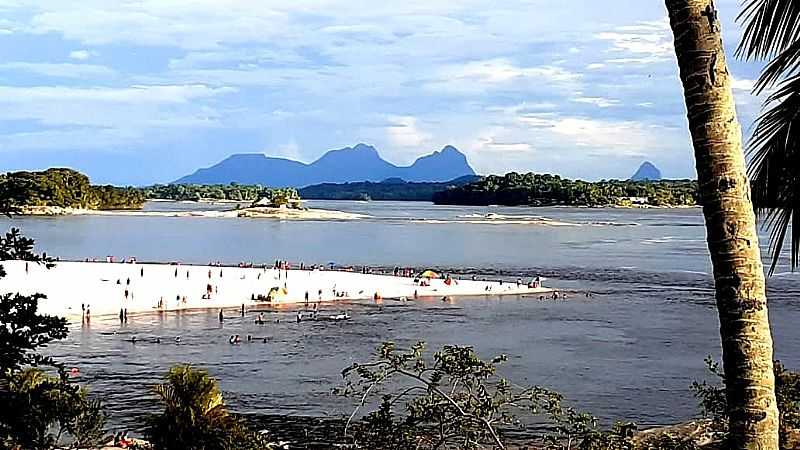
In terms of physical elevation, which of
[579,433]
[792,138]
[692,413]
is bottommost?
[692,413]

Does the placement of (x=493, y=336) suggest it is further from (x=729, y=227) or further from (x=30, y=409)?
(x=729, y=227)

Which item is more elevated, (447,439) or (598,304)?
(447,439)

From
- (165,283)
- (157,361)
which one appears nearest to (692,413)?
(157,361)

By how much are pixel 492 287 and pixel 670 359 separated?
22.1m

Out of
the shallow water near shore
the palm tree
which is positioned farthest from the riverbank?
the palm tree

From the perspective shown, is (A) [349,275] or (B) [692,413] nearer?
(B) [692,413]

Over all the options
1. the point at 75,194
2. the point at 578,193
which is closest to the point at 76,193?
the point at 75,194

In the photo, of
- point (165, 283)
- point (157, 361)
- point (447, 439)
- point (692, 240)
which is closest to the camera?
point (447, 439)

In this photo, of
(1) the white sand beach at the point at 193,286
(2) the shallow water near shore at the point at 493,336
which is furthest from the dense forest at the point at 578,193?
(1) the white sand beach at the point at 193,286

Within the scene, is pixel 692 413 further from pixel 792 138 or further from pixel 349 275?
pixel 349 275

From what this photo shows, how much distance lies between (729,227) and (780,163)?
140 centimetres

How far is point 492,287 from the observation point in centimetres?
5572

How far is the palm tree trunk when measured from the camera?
12.5 feet

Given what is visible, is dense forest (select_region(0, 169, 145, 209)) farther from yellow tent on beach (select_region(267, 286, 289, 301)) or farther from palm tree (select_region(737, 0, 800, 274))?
palm tree (select_region(737, 0, 800, 274))
